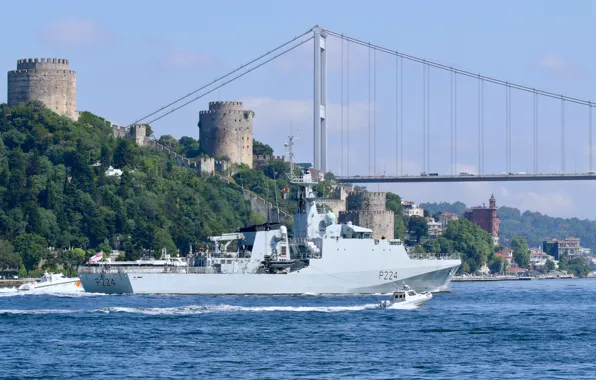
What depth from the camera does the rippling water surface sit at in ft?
116

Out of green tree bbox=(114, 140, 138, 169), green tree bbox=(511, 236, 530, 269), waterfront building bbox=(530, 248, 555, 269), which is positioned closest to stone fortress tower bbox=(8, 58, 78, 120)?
green tree bbox=(114, 140, 138, 169)

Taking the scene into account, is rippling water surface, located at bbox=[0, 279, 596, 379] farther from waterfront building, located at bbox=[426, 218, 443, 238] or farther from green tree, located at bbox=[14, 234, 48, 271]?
waterfront building, located at bbox=[426, 218, 443, 238]

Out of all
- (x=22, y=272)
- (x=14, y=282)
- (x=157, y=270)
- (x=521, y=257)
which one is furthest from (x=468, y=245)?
(x=157, y=270)

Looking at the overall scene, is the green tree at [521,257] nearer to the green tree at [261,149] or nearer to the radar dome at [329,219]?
the green tree at [261,149]

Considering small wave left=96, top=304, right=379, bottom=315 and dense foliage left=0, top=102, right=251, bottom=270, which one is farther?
dense foliage left=0, top=102, right=251, bottom=270

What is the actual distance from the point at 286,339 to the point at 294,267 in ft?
60.5

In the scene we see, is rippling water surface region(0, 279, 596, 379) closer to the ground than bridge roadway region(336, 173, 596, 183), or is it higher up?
closer to the ground

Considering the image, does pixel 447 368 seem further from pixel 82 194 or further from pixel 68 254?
pixel 82 194

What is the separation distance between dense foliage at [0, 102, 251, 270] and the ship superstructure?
23438mm

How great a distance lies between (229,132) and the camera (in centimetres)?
12275

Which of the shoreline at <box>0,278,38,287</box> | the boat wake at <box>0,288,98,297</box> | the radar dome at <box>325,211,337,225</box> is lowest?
the boat wake at <box>0,288,98,297</box>

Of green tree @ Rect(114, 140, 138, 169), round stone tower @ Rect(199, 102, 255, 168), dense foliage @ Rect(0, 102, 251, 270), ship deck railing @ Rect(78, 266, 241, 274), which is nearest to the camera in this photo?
ship deck railing @ Rect(78, 266, 241, 274)

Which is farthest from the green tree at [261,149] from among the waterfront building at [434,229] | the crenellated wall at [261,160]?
the waterfront building at [434,229]

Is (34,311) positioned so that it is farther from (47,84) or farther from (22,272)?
(47,84)
